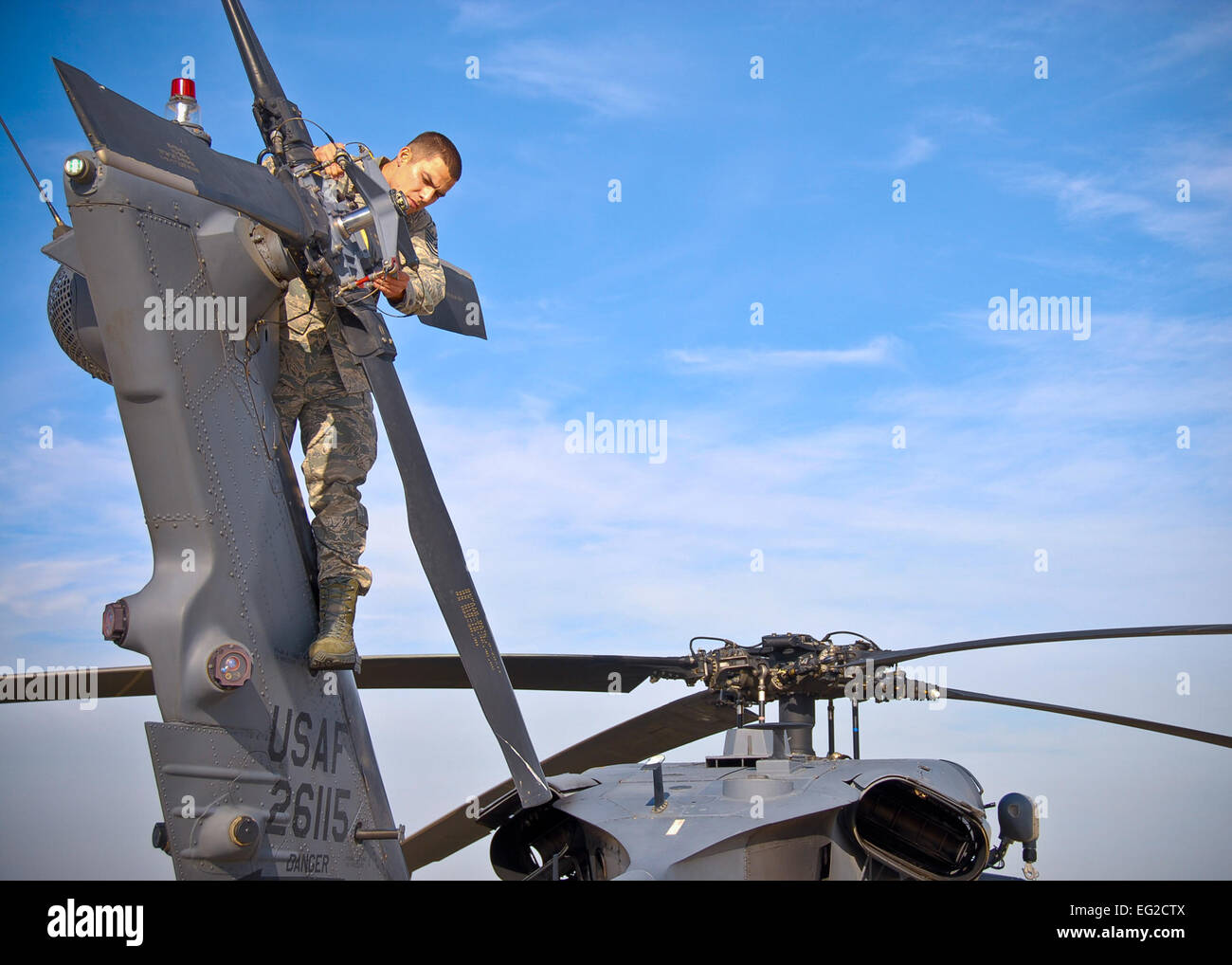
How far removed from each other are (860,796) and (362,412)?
4.61m

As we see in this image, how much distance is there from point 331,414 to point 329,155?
1.43 meters

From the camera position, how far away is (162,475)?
4.76 m

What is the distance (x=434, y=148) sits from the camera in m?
5.67

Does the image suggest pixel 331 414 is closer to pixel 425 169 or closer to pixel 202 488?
pixel 202 488

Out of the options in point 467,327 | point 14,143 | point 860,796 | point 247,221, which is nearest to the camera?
point 14,143

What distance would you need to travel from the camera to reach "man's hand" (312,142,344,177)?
5.28 m

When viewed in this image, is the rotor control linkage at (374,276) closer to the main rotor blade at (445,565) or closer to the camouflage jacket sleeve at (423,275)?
the camouflage jacket sleeve at (423,275)

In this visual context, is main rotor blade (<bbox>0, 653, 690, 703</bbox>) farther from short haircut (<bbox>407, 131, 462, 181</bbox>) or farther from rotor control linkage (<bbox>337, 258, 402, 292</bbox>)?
short haircut (<bbox>407, 131, 462, 181</bbox>)

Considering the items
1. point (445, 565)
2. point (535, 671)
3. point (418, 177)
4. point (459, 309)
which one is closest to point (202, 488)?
point (445, 565)

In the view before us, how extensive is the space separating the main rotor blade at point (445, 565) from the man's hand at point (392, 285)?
1.11ft

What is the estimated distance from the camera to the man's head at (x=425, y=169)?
5.68 m
